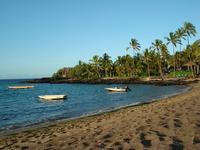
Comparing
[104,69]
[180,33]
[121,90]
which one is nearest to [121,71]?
[104,69]

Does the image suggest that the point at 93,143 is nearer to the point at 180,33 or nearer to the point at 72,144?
the point at 72,144

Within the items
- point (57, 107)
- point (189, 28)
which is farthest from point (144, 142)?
point (189, 28)

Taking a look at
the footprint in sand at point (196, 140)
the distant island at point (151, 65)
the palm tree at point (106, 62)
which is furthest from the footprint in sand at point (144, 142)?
the palm tree at point (106, 62)

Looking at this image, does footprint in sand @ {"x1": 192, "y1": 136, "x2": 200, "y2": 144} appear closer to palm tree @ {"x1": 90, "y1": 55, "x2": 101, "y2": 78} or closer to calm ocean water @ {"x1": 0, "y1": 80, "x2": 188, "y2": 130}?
calm ocean water @ {"x1": 0, "y1": 80, "x2": 188, "y2": 130}

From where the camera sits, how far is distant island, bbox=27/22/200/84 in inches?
3994

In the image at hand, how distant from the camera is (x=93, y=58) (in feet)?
463

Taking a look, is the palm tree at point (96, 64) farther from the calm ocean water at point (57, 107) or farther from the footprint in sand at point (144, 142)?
the footprint in sand at point (144, 142)

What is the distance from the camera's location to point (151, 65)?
409 ft

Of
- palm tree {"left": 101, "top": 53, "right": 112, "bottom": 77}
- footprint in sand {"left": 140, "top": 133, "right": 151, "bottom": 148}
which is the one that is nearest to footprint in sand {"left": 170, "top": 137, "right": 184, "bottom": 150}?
footprint in sand {"left": 140, "top": 133, "right": 151, "bottom": 148}

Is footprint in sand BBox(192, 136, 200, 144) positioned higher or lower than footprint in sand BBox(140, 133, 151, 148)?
higher

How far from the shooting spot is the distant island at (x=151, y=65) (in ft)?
333

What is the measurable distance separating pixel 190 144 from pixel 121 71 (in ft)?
412

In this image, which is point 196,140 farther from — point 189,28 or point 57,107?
point 189,28

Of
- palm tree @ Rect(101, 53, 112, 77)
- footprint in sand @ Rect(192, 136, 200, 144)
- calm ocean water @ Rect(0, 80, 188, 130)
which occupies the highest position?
palm tree @ Rect(101, 53, 112, 77)
